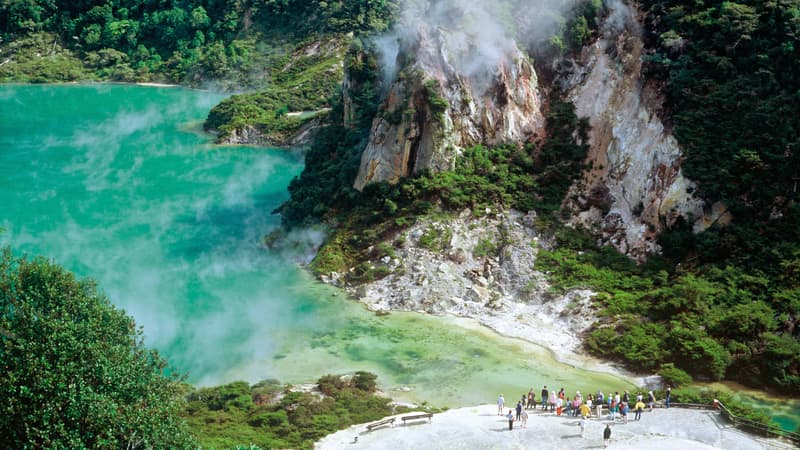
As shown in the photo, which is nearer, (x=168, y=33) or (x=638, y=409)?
(x=638, y=409)

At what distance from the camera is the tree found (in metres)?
26.8

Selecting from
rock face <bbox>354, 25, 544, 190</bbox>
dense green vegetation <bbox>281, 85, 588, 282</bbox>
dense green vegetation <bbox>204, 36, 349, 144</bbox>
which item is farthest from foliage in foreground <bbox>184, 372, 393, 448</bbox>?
dense green vegetation <bbox>204, 36, 349, 144</bbox>

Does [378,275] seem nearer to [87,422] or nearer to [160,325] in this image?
[160,325]

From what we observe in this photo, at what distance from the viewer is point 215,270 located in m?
59.2

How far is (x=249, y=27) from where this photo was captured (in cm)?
15288

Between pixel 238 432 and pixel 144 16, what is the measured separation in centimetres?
14866

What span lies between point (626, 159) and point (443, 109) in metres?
15.2

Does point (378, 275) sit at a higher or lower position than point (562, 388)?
higher

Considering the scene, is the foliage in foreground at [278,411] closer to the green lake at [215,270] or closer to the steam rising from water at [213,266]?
the green lake at [215,270]

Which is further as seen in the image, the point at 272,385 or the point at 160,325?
the point at 160,325

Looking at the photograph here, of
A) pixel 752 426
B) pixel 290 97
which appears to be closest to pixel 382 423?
pixel 752 426

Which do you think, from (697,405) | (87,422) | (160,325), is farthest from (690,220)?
(87,422)

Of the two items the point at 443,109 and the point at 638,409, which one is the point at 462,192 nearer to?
the point at 443,109

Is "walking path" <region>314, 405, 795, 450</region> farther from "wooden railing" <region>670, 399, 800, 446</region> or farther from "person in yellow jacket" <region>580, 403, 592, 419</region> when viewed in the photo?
"person in yellow jacket" <region>580, 403, 592, 419</region>
